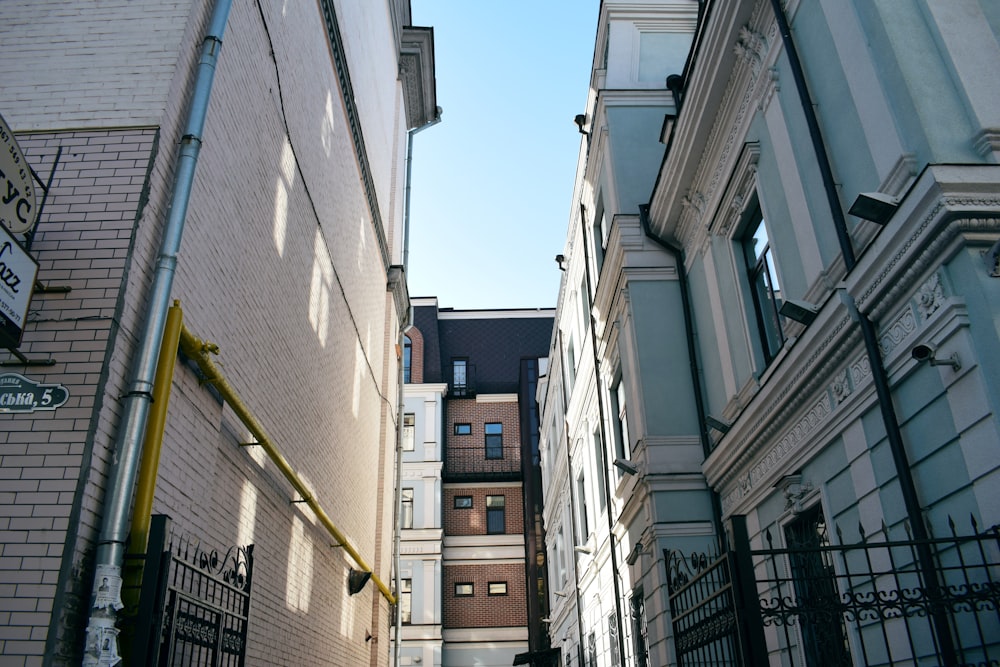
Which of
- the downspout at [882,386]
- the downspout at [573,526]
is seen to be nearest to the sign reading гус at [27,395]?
the downspout at [882,386]

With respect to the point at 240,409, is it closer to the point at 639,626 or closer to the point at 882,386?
the point at 882,386

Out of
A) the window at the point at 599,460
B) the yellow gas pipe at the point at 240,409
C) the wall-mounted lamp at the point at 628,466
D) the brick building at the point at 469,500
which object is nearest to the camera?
the yellow gas pipe at the point at 240,409

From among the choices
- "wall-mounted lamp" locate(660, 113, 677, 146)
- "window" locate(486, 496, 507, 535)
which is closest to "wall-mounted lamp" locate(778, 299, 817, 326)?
"wall-mounted lamp" locate(660, 113, 677, 146)

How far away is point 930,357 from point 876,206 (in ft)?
3.64

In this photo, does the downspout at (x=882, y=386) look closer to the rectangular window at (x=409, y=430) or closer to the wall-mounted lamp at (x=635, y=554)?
the wall-mounted lamp at (x=635, y=554)

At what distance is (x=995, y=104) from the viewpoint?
573 cm

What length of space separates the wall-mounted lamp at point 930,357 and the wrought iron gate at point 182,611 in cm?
500

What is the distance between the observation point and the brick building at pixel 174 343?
484cm

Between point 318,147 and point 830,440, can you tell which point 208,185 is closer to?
point 318,147

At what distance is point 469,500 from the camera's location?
111 ft

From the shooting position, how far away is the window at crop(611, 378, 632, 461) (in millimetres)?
13586

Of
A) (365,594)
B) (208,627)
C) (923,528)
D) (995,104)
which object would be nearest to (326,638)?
(365,594)

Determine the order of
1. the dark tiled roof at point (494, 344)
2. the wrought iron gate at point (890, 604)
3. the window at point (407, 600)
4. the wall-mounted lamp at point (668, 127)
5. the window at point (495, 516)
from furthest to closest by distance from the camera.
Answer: the dark tiled roof at point (494, 344), the window at point (495, 516), the window at point (407, 600), the wall-mounted lamp at point (668, 127), the wrought iron gate at point (890, 604)

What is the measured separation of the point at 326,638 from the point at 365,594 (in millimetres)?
3095
